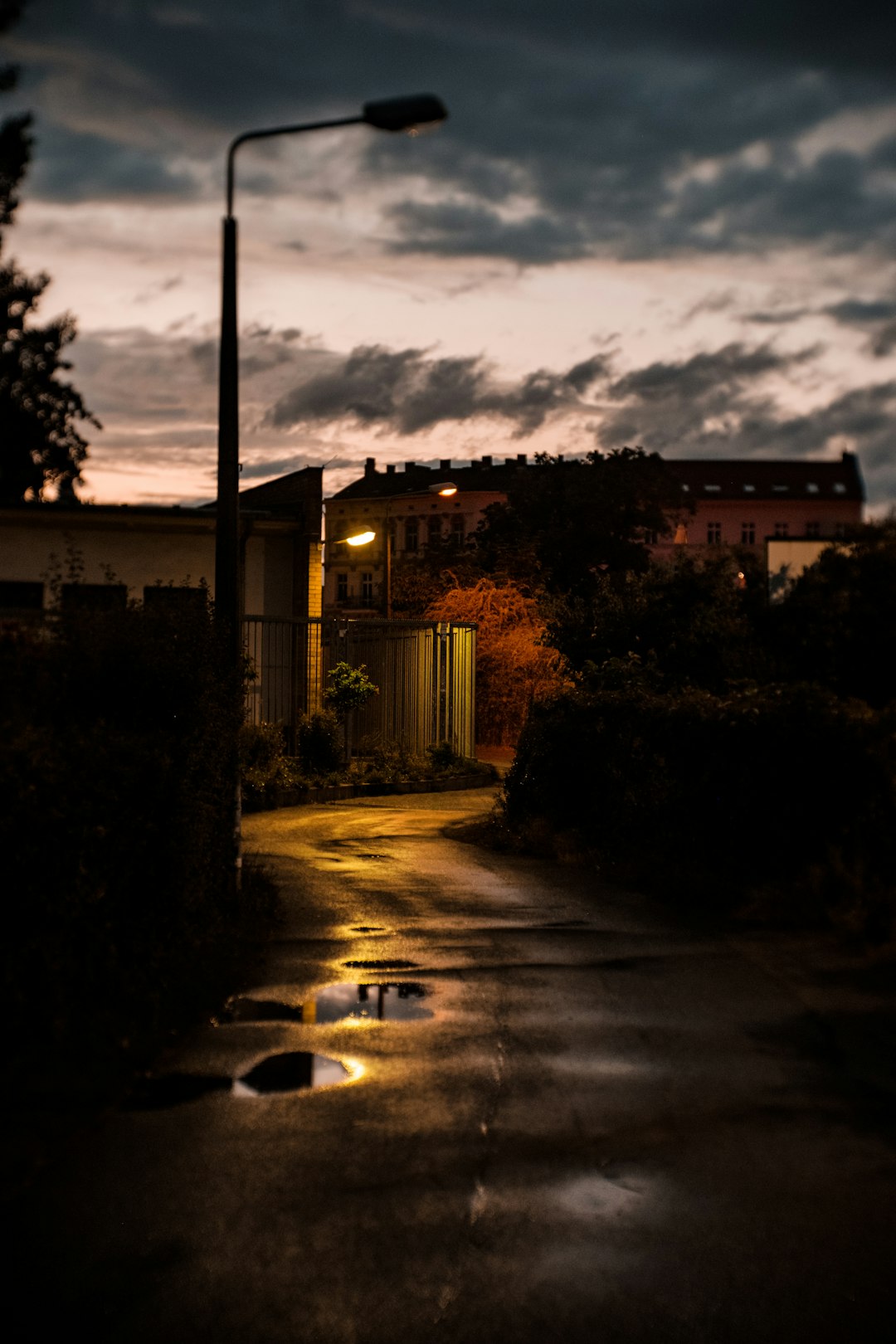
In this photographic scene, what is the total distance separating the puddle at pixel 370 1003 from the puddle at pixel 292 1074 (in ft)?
2.65

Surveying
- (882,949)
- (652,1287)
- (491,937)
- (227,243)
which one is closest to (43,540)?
(227,243)

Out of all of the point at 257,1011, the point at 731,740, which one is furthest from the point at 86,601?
the point at 731,740

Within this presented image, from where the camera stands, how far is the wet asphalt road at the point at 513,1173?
4.12 m

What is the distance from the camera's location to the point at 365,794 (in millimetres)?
21609

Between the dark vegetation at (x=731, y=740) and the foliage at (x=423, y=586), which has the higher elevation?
the foliage at (x=423, y=586)

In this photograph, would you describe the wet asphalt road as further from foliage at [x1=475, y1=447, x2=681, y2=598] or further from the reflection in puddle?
foliage at [x1=475, y1=447, x2=681, y2=598]

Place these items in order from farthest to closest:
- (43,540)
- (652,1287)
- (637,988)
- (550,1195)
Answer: (43,540), (637,988), (550,1195), (652,1287)

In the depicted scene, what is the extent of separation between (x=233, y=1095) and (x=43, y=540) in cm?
2125

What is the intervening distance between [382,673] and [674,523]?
287 ft

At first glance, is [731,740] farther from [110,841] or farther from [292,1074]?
[292,1074]

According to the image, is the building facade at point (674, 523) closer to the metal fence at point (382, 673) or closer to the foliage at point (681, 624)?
the metal fence at point (382, 673)

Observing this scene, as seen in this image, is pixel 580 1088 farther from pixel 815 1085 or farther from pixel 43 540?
pixel 43 540

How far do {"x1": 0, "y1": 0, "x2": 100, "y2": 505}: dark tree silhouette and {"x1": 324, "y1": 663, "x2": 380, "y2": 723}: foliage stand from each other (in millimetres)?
20096

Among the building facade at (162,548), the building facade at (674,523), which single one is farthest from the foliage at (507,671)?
the building facade at (674,523)
